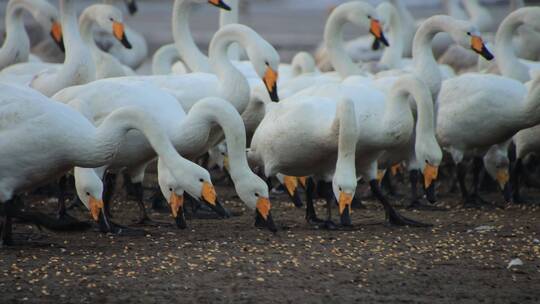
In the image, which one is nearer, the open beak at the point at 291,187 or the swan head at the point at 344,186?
the swan head at the point at 344,186

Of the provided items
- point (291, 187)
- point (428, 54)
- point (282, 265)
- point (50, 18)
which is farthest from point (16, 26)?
point (282, 265)

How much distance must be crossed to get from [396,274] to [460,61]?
32.6 feet

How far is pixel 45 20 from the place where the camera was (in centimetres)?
1399

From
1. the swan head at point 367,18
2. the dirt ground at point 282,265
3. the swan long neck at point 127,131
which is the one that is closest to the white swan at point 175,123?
the dirt ground at point 282,265

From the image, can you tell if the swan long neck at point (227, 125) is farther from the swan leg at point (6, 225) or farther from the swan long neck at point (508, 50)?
the swan long neck at point (508, 50)

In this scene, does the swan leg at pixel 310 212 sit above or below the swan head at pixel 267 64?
below

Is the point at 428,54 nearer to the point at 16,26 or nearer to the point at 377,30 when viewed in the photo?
the point at 377,30

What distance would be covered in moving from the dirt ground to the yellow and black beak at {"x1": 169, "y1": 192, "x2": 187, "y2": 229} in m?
0.08

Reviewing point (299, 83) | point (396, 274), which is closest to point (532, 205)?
point (299, 83)

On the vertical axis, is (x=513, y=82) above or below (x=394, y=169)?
above

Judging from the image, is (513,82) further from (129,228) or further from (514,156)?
(129,228)

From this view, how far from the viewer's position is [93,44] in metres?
14.1

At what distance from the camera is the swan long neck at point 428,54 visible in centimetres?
1273

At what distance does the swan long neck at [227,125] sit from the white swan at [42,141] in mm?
935
